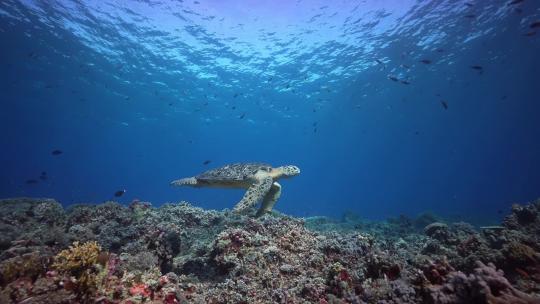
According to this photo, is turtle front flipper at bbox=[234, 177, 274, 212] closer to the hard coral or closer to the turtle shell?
the turtle shell

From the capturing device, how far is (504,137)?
84.1m

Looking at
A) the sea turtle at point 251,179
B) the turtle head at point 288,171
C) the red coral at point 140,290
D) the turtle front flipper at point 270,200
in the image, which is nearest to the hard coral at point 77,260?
the red coral at point 140,290

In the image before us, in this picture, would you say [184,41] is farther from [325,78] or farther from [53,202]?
[53,202]

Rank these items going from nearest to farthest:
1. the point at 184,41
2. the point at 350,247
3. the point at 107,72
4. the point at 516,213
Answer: the point at 350,247 → the point at 516,213 → the point at 184,41 → the point at 107,72

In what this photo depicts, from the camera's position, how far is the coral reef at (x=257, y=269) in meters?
3.70

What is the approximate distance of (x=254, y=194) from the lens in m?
9.01

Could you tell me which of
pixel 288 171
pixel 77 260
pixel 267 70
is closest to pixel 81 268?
pixel 77 260

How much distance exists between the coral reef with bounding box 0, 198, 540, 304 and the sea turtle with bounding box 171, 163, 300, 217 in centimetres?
198

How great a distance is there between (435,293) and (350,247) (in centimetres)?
238

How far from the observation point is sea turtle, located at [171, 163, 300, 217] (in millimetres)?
9469

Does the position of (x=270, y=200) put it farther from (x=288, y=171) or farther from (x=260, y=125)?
(x=260, y=125)

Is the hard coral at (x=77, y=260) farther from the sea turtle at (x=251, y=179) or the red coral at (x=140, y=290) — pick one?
the sea turtle at (x=251, y=179)

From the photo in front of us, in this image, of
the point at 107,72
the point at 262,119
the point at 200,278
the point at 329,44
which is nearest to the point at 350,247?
the point at 200,278

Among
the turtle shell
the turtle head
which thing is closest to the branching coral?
the turtle shell
